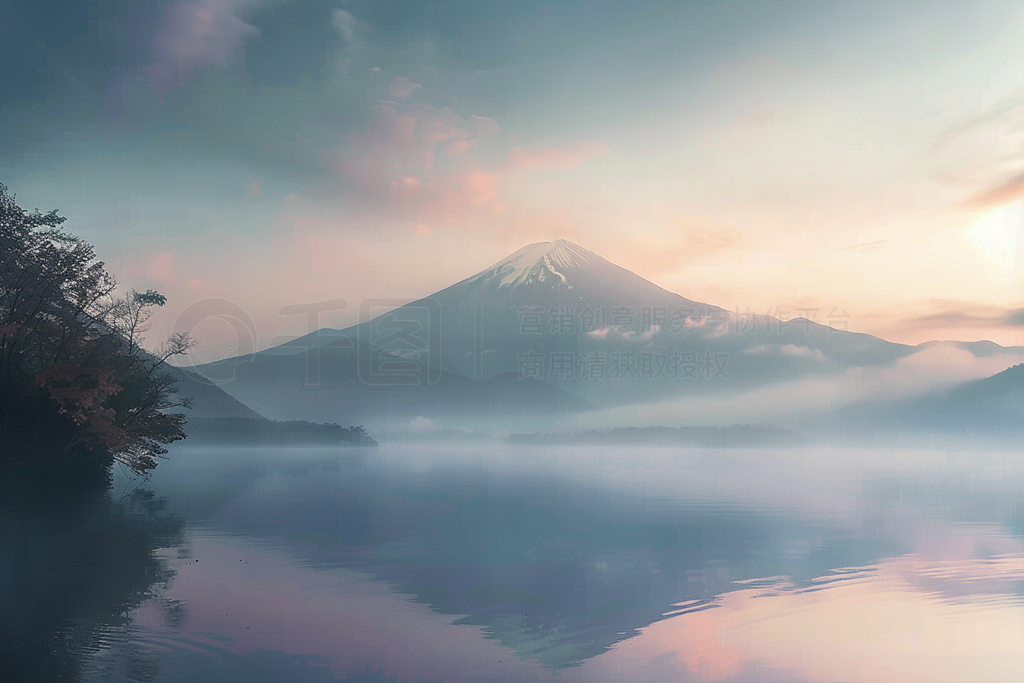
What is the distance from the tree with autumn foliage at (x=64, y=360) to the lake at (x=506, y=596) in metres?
4.62

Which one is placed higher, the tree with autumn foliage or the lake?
the tree with autumn foliage

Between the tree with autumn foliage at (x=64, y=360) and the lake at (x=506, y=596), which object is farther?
the tree with autumn foliage at (x=64, y=360)

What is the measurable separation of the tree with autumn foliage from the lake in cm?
462

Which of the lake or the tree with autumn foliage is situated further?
the tree with autumn foliage

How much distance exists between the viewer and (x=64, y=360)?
33750 mm

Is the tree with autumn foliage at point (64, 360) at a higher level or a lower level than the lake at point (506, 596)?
higher

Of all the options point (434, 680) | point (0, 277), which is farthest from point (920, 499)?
point (0, 277)

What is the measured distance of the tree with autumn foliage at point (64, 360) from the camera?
33.0m

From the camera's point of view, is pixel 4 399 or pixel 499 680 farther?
pixel 4 399

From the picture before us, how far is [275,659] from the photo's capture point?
1124 centimetres

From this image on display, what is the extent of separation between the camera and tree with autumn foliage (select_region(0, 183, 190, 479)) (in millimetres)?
33031

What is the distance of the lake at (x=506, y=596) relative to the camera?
37.4ft

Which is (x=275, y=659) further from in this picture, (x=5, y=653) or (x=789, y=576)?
(x=789, y=576)

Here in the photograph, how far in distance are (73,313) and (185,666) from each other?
33.4 m
